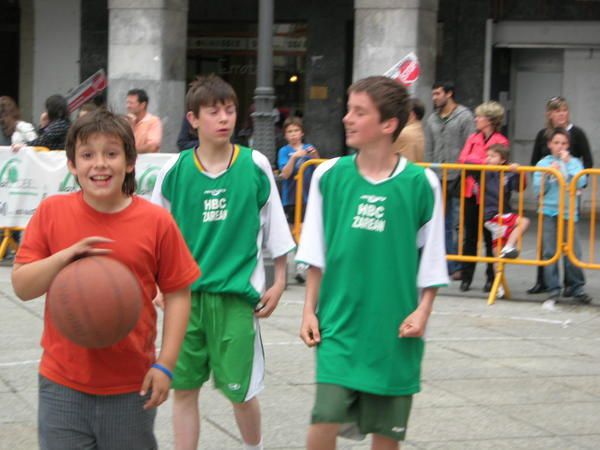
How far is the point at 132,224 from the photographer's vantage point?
14.2 feet

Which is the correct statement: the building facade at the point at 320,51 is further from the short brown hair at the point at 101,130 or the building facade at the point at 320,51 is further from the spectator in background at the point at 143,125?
the short brown hair at the point at 101,130

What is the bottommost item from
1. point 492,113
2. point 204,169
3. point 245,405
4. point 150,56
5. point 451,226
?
point 245,405

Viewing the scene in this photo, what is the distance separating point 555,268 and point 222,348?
6.64m

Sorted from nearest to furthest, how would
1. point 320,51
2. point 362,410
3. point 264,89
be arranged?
point 362,410 < point 264,89 < point 320,51

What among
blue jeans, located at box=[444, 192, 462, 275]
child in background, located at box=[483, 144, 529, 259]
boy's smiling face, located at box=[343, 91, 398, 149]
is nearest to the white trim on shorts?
boy's smiling face, located at box=[343, 91, 398, 149]

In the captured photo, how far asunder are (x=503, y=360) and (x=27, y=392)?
10.9ft

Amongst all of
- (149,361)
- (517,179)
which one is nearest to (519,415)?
(149,361)

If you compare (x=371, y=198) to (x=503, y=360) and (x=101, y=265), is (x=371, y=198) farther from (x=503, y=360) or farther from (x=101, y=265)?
(x=503, y=360)

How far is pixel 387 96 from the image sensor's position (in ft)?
16.6

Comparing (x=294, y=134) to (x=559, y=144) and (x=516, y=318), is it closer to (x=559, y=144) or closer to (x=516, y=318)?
(x=559, y=144)

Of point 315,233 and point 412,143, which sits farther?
point 412,143

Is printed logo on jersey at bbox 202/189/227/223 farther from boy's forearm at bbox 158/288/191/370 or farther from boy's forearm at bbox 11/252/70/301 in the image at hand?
boy's forearm at bbox 11/252/70/301

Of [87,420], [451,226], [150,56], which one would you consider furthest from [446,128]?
[87,420]

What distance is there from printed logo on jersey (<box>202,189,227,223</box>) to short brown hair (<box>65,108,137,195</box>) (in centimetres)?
138
